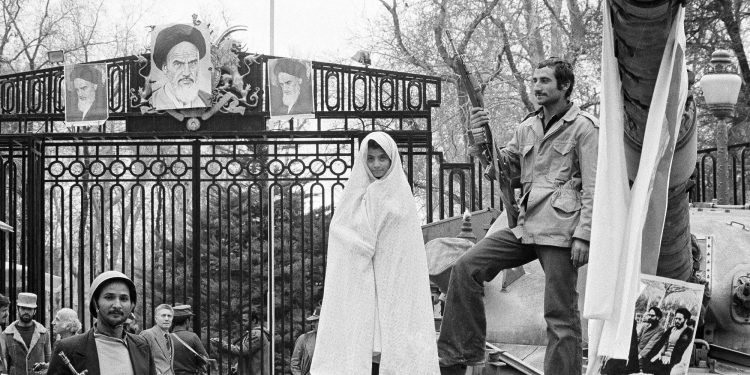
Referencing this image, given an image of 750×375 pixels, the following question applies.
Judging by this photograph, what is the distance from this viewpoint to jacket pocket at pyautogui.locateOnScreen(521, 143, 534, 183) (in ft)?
22.1

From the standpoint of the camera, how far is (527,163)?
22.2 feet

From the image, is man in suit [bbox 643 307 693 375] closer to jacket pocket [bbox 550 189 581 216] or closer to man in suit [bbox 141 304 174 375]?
jacket pocket [bbox 550 189 581 216]

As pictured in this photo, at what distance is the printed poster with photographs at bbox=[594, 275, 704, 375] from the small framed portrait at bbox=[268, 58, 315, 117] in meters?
10.5

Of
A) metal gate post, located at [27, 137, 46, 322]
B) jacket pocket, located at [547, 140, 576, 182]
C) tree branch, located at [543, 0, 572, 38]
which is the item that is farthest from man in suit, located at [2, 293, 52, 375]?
tree branch, located at [543, 0, 572, 38]

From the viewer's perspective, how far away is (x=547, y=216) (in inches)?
257

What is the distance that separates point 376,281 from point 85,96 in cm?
837

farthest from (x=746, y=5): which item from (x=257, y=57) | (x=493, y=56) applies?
(x=257, y=57)

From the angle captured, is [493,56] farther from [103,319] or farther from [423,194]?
[103,319]

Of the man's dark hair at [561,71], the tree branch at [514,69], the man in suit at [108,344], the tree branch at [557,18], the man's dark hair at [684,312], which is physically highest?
the tree branch at [557,18]

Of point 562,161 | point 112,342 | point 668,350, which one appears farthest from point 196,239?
point 668,350

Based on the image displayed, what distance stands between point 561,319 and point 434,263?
88.9 inches

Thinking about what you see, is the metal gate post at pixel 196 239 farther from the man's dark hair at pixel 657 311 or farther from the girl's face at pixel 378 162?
the man's dark hair at pixel 657 311

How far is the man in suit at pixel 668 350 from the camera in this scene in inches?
172

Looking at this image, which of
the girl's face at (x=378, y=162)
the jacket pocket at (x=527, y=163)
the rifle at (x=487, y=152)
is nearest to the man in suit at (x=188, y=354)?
the girl's face at (x=378, y=162)
